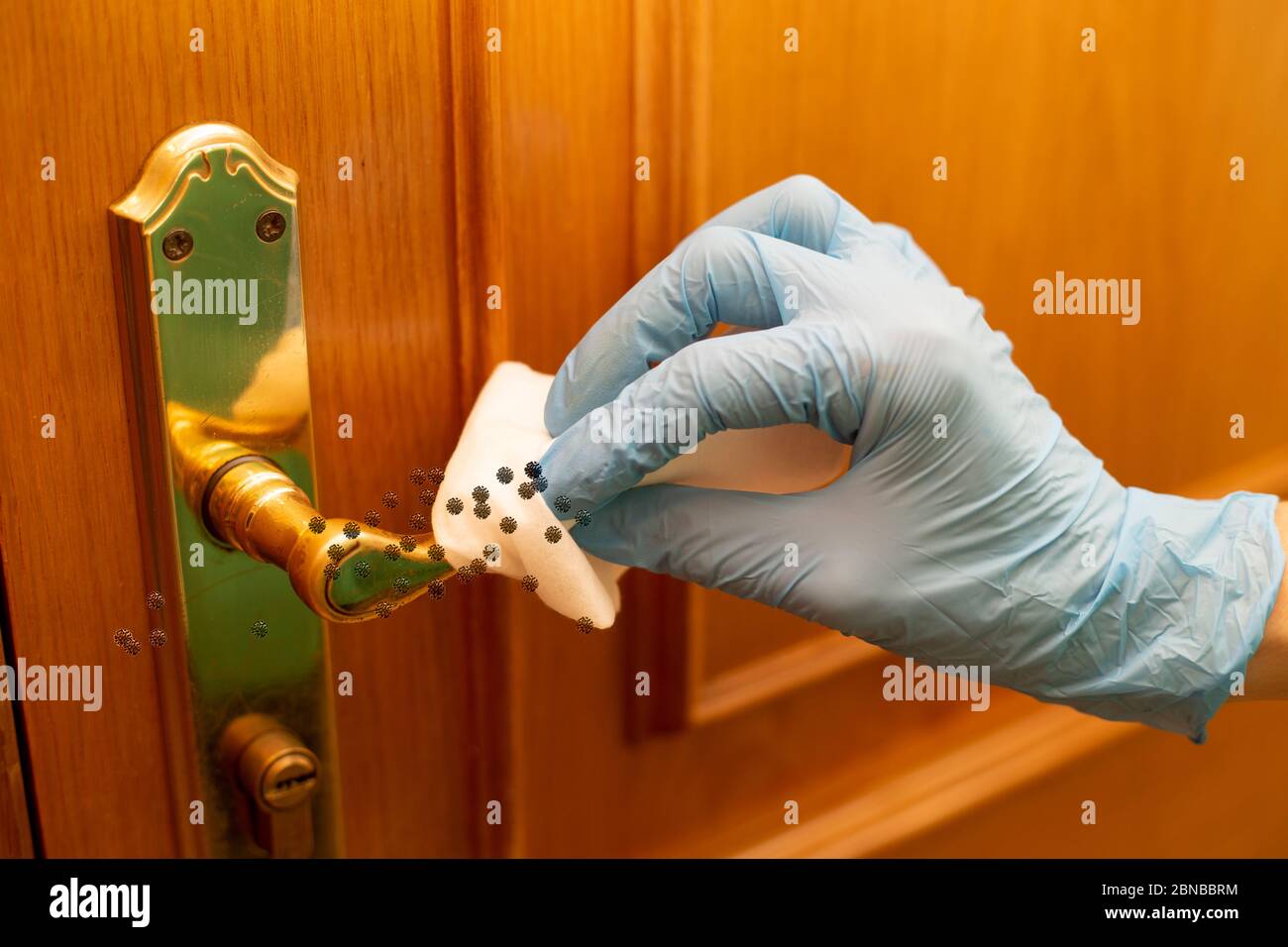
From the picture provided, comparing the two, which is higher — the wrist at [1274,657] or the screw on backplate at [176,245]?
the screw on backplate at [176,245]

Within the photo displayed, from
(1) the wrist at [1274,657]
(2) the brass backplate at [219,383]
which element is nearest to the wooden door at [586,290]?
(2) the brass backplate at [219,383]

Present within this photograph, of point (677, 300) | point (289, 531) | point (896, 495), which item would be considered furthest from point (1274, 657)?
point (289, 531)

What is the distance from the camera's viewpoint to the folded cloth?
47cm

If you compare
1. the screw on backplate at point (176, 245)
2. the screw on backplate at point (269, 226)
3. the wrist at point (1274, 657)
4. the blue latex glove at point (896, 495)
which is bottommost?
the wrist at point (1274, 657)

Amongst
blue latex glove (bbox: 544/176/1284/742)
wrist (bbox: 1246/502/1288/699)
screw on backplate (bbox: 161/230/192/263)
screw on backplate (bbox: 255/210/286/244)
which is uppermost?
screw on backplate (bbox: 255/210/286/244)

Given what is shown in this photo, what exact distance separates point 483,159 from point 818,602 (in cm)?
24

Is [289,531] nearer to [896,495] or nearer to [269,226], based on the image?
[269,226]

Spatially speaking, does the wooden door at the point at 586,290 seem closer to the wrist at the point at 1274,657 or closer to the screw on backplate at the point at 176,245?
the screw on backplate at the point at 176,245

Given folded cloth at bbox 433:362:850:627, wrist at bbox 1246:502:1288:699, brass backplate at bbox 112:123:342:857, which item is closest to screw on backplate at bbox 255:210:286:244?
brass backplate at bbox 112:123:342:857

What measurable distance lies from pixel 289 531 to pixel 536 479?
0.09m

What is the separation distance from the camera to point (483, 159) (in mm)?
540

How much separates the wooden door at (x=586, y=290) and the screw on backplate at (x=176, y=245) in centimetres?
2

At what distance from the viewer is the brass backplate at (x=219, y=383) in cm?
46

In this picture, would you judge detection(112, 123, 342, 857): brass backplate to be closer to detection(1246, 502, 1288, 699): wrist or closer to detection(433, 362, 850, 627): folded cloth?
detection(433, 362, 850, 627): folded cloth
